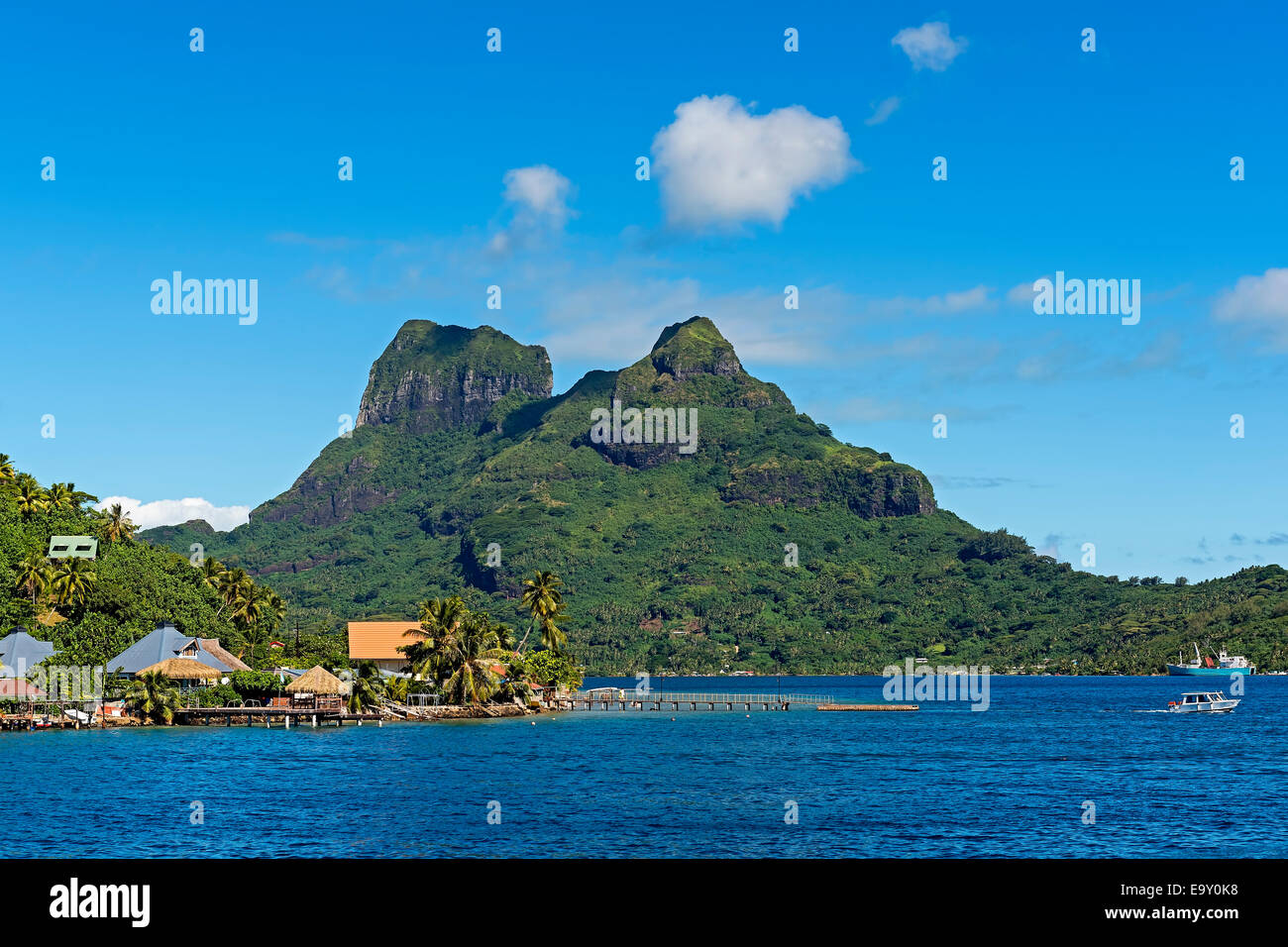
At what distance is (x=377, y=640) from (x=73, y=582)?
3039 centimetres

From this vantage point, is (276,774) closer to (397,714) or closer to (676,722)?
(397,714)

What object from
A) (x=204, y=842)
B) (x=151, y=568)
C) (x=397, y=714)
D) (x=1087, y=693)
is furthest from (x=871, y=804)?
(x=1087, y=693)

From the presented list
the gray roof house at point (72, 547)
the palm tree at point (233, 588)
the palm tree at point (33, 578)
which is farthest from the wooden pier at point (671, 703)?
the palm tree at point (33, 578)

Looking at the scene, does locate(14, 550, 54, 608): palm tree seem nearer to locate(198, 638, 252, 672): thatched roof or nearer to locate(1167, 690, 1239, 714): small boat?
locate(198, 638, 252, 672): thatched roof

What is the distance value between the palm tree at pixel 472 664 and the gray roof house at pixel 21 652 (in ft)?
110

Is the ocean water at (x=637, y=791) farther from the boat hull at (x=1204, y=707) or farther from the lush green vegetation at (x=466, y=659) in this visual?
the boat hull at (x=1204, y=707)

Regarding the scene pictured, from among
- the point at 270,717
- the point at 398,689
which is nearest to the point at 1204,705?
the point at 398,689

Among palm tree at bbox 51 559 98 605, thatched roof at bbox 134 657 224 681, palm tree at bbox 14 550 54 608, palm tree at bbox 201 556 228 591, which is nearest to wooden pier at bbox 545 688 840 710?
thatched roof at bbox 134 657 224 681

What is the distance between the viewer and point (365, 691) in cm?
9619

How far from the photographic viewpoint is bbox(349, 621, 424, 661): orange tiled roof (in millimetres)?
116312

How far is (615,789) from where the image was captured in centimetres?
5519

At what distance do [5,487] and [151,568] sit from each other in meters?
21.5
